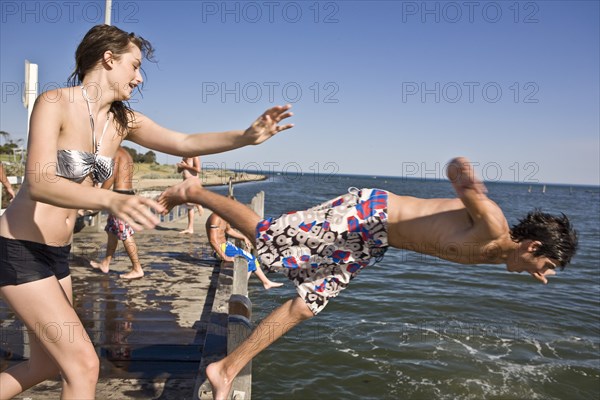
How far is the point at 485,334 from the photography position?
9.38m

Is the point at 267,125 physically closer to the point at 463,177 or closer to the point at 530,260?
the point at 463,177

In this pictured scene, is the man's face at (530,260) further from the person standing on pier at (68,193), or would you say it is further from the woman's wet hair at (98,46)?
the woman's wet hair at (98,46)

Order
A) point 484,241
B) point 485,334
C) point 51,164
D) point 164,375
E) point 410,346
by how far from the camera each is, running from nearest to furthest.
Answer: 1. point 51,164
2. point 484,241
3. point 164,375
4. point 410,346
5. point 485,334

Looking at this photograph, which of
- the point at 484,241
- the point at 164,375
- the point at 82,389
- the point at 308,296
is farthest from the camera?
the point at 164,375

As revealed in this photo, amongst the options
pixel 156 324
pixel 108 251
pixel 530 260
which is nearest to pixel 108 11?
pixel 108 251

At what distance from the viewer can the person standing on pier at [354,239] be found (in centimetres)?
318

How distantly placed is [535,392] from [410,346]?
82.8 inches

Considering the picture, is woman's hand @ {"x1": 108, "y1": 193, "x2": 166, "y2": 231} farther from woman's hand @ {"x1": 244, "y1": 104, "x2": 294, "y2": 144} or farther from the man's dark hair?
the man's dark hair

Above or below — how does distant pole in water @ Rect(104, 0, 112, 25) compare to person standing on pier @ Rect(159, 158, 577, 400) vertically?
above

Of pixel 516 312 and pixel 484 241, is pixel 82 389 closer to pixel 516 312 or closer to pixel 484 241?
pixel 484 241

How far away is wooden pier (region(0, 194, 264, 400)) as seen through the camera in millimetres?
3633

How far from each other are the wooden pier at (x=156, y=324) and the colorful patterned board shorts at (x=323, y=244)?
0.51 m

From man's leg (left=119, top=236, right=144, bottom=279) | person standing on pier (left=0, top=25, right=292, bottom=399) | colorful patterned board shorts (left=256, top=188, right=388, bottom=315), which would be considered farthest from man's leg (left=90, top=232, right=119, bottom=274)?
person standing on pier (left=0, top=25, right=292, bottom=399)

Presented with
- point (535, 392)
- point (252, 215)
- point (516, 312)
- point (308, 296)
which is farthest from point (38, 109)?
point (516, 312)
